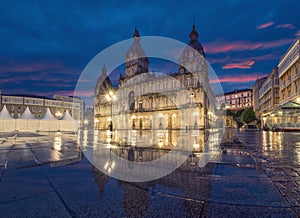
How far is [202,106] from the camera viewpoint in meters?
43.5

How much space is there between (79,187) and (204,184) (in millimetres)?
1780

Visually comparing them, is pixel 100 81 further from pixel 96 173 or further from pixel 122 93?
pixel 96 173

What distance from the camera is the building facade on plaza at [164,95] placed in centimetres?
4519

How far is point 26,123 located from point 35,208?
39815mm

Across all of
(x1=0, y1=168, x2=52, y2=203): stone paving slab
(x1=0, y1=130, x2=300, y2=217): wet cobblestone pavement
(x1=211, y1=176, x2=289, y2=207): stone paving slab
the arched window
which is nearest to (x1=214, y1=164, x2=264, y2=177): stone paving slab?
(x1=0, y1=130, x2=300, y2=217): wet cobblestone pavement

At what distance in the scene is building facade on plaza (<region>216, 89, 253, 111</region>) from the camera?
357ft

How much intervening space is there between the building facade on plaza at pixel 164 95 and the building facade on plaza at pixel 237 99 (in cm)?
6196

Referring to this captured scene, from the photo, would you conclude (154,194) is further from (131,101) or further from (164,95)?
(131,101)

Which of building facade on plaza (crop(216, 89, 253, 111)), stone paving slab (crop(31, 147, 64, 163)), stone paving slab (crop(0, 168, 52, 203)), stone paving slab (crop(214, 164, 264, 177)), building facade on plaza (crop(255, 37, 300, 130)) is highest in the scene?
building facade on plaza (crop(216, 89, 253, 111))

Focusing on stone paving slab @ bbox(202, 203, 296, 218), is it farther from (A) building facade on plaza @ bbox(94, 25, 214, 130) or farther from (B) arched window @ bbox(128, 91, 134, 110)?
(B) arched window @ bbox(128, 91, 134, 110)

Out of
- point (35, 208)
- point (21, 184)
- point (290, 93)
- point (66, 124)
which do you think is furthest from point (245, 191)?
point (66, 124)

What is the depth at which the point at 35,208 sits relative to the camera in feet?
6.40

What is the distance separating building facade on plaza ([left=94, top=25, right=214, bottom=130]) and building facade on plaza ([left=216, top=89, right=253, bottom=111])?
62.0 meters

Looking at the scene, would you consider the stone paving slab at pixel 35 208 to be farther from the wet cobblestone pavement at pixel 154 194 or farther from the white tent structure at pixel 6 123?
the white tent structure at pixel 6 123
